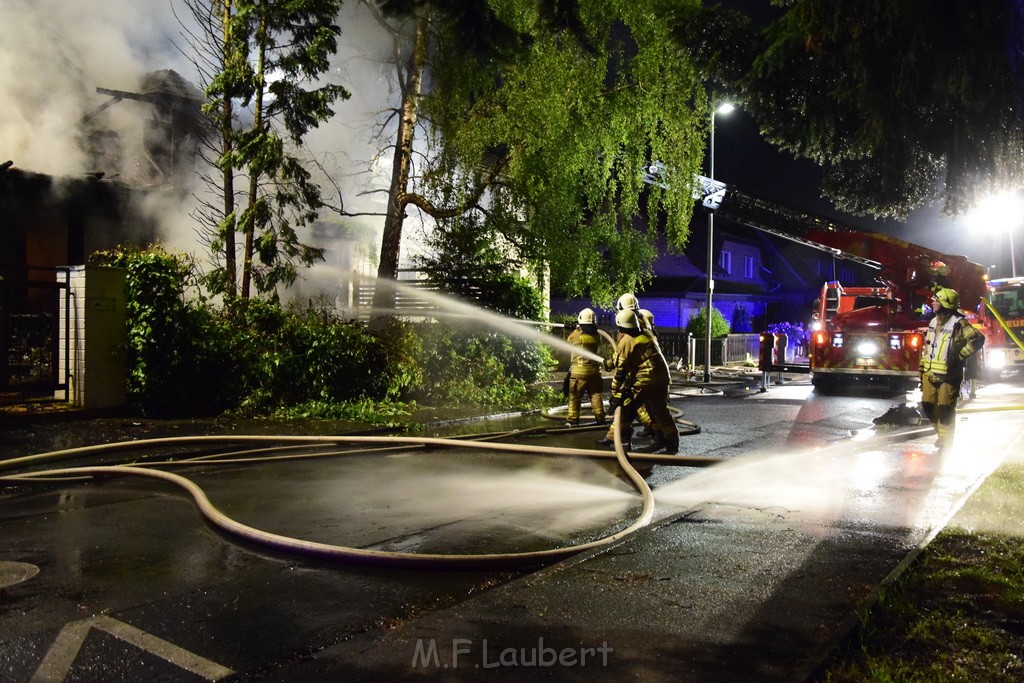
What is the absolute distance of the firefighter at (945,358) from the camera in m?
9.20

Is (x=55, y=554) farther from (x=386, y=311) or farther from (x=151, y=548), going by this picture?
(x=386, y=311)

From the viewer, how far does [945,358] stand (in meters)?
9.25

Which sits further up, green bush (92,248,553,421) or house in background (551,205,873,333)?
house in background (551,205,873,333)

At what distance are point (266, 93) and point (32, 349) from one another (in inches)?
221

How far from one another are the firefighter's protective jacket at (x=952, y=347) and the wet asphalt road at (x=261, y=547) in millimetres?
2124

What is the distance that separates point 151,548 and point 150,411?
243 inches

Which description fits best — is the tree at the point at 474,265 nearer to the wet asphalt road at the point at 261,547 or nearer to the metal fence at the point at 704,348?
the wet asphalt road at the point at 261,547

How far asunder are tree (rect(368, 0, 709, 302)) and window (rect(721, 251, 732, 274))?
22859 mm

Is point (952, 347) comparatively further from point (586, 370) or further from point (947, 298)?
point (586, 370)

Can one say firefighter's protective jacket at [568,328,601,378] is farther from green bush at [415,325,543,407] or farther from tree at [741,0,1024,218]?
tree at [741,0,1024,218]

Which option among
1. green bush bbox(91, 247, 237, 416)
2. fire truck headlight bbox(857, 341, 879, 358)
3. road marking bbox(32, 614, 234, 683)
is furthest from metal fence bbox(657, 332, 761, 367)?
road marking bbox(32, 614, 234, 683)

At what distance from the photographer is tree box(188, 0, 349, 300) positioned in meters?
13.0

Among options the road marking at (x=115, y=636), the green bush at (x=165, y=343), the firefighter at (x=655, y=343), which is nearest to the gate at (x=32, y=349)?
the green bush at (x=165, y=343)

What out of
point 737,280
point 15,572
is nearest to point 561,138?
point 15,572
